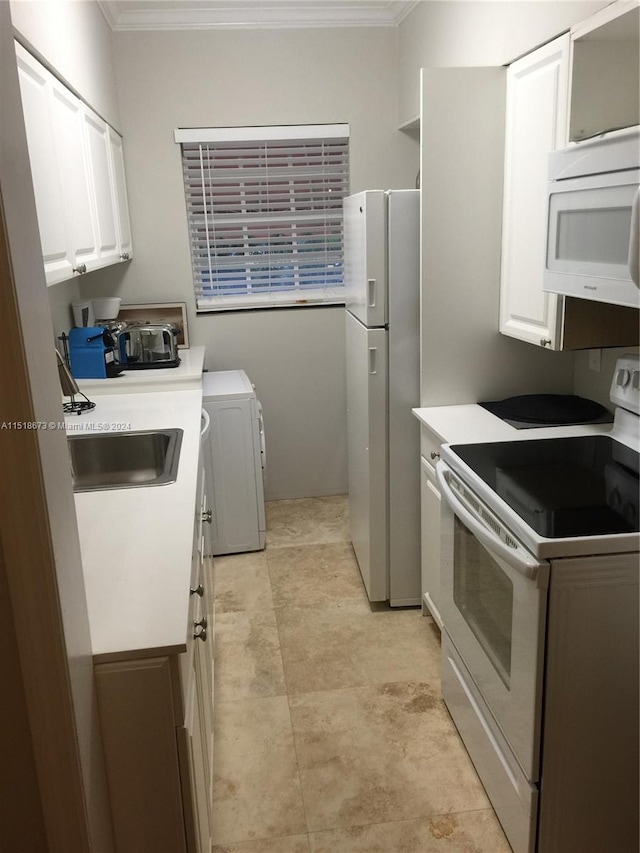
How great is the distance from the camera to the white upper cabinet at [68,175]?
1.87m

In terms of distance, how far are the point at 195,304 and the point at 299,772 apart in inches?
103

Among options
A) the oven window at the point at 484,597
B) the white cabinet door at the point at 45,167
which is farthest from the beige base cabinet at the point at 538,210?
the white cabinet door at the point at 45,167

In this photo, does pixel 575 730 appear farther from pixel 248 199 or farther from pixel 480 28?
pixel 248 199

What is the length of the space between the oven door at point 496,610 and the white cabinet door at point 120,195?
6.94 ft

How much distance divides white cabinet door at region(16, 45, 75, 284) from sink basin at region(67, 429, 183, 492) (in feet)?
1.88

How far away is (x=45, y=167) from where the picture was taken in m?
1.96

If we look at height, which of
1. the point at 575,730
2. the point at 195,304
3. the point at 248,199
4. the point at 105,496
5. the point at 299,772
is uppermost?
the point at 248,199

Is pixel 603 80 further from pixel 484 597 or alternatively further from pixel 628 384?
pixel 484 597

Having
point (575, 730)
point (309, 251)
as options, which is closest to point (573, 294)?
point (575, 730)

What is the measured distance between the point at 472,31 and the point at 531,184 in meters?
0.86

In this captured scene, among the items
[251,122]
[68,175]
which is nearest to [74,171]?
[68,175]

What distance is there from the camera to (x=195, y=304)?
397 cm

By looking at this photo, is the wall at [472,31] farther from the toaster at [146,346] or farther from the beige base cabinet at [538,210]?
the toaster at [146,346]

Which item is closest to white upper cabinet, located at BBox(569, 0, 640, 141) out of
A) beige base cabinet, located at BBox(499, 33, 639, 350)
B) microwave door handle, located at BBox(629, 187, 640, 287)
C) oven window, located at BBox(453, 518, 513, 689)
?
beige base cabinet, located at BBox(499, 33, 639, 350)
